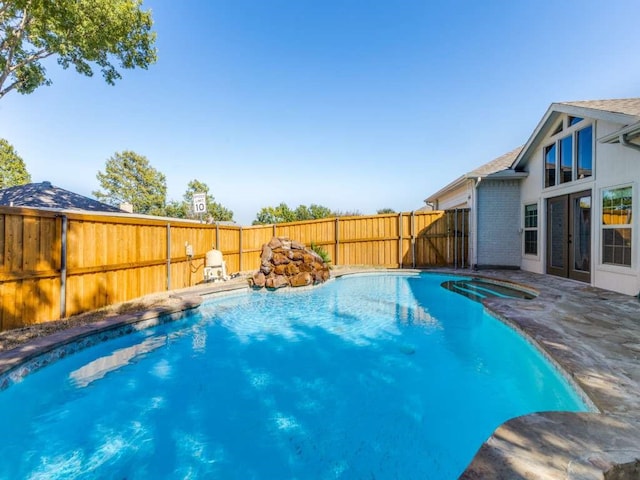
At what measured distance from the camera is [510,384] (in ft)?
11.0

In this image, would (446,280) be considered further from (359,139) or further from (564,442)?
(359,139)

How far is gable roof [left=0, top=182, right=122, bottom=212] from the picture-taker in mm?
8702

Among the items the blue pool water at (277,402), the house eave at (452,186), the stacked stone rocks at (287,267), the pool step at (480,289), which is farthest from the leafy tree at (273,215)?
the blue pool water at (277,402)

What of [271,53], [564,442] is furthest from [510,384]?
[271,53]

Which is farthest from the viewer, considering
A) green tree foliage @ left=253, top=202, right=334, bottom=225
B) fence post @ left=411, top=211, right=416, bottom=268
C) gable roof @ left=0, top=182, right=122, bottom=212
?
green tree foliage @ left=253, top=202, right=334, bottom=225

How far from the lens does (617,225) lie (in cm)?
626

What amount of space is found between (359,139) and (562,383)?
14.3m

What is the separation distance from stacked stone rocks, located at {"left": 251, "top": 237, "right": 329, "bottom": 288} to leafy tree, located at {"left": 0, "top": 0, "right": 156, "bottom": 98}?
8.04 metres

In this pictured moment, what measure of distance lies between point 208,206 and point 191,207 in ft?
5.20

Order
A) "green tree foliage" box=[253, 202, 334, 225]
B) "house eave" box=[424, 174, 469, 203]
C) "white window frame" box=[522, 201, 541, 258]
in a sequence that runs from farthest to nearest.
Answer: "green tree foliage" box=[253, 202, 334, 225] → "house eave" box=[424, 174, 469, 203] → "white window frame" box=[522, 201, 541, 258]

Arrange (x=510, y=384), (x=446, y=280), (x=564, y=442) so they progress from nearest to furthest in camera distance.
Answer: (x=564, y=442)
(x=510, y=384)
(x=446, y=280)

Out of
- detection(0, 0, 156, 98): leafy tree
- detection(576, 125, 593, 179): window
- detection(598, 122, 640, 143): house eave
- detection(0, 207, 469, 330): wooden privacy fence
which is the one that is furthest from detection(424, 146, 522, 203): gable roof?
detection(0, 0, 156, 98): leafy tree

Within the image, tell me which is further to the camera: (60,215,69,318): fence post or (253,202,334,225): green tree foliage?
(253,202,334,225): green tree foliage

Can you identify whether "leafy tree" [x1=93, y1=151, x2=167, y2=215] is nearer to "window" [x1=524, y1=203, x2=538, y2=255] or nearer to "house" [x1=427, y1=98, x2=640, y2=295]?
"house" [x1=427, y1=98, x2=640, y2=295]
